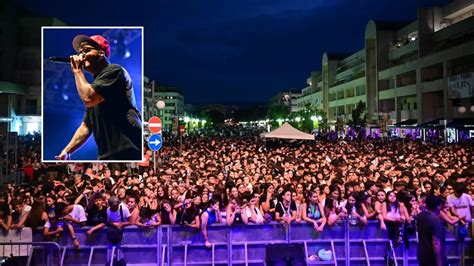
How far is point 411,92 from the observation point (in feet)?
172

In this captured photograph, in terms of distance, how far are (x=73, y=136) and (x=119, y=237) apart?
2072mm

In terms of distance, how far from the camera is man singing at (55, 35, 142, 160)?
8578 millimetres

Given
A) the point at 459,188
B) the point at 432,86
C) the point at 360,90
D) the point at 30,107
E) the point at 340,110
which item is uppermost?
the point at 360,90

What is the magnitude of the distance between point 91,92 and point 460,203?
23.7 ft

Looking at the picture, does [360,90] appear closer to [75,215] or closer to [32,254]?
[75,215]

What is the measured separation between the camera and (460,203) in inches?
371

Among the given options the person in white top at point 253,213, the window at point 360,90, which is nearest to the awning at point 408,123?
the window at point 360,90

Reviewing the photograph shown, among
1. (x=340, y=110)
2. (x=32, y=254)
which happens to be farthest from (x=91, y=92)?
(x=340, y=110)

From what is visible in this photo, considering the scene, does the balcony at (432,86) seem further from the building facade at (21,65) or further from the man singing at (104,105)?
the man singing at (104,105)

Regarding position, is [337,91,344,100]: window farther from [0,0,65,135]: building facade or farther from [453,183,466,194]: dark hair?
[453,183,466,194]: dark hair

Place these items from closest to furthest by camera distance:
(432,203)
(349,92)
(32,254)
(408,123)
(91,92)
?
(432,203), (32,254), (91,92), (408,123), (349,92)

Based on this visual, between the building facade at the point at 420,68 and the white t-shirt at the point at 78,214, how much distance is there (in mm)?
33286

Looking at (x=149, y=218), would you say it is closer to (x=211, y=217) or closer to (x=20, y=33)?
(x=211, y=217)

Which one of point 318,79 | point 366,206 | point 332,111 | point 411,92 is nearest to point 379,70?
point 411,92
